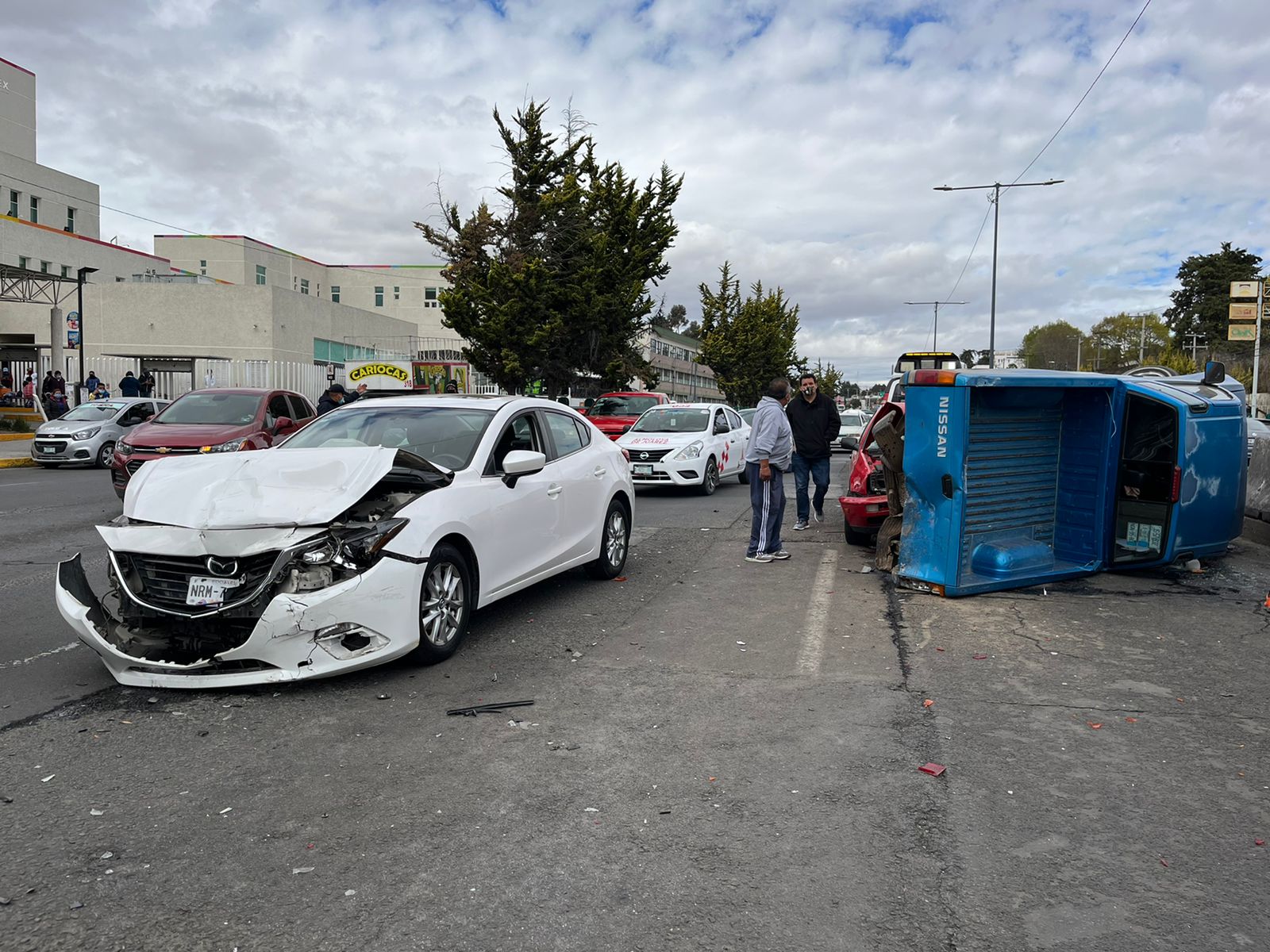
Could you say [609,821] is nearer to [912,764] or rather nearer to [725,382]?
[912,764]

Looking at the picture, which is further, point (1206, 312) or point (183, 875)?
point (1206, 312)

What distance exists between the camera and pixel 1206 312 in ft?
270

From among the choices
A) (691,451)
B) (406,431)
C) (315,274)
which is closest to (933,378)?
(406,431)

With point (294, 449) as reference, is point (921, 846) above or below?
below

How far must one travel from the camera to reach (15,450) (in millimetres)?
22875

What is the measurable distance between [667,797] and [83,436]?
19258 millimetres

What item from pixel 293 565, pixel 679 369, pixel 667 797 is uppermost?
pixel 679 369

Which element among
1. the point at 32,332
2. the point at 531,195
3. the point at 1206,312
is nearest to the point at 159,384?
the point at 32,332

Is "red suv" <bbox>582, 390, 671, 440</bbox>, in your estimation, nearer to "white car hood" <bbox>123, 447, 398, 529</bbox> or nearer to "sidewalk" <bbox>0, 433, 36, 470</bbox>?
"sidewalk" <bbox>0, 433, 36, 470</bbox>

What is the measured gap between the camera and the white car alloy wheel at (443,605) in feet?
17.6

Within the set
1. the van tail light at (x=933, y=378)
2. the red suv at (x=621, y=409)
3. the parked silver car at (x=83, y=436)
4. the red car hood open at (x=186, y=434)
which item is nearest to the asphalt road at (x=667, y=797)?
the van tail light at (x=933, y=378)

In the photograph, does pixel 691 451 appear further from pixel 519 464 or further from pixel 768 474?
pixel 519 464

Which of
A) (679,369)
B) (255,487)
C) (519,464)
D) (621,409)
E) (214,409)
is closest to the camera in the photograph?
(255,487)

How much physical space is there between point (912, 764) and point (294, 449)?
3.95m
